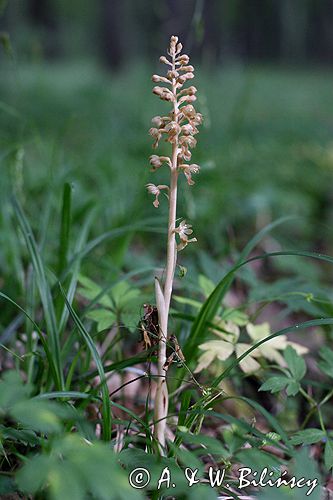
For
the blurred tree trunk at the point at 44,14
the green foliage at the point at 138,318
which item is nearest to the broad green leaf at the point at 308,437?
the green foliage at the point at 138,318

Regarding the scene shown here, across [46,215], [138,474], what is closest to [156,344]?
[138,474]

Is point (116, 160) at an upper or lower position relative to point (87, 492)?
upper

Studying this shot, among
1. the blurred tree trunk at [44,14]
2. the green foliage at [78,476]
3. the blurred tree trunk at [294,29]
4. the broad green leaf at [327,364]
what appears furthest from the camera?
the blurred tree trunk at [294,29]

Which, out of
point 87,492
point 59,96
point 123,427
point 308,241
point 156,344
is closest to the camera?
point 87,492

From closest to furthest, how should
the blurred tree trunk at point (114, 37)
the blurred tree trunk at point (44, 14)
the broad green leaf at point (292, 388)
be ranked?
the broad green leaf at point (292, 388) → the blurred tree trunk at point (114, 37) → the blurred tree trunk at point (44, 14)

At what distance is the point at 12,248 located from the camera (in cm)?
215

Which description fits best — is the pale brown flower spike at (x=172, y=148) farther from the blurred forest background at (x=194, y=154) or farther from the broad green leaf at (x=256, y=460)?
the blurred forest background at (x=194, y=154)

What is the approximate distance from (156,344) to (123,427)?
1.08 feet

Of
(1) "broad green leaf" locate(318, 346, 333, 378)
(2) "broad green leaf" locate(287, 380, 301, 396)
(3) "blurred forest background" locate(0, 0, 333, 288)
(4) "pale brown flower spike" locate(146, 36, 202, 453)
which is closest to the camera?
(4) "pale brown flower spike" locate(146, 36, 202, 453)

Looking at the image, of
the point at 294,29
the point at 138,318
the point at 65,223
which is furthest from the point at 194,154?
the point at 294,29

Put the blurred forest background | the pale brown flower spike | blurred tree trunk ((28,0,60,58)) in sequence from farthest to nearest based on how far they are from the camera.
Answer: blurred tree trunk ((28,0,60,58)) < the blurred forest background < the pale brown flower spike

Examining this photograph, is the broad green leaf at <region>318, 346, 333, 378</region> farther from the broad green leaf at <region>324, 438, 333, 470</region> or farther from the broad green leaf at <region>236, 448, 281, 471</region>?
the broad green leaf at <region>236, 448, 281, 471</region>

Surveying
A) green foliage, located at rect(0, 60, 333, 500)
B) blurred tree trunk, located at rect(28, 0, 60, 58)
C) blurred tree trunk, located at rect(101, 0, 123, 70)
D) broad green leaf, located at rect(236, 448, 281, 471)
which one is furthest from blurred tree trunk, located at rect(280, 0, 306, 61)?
broad green leaf, located at rect(236, 448, 281, 471)

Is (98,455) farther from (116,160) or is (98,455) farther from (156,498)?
(116,160)
